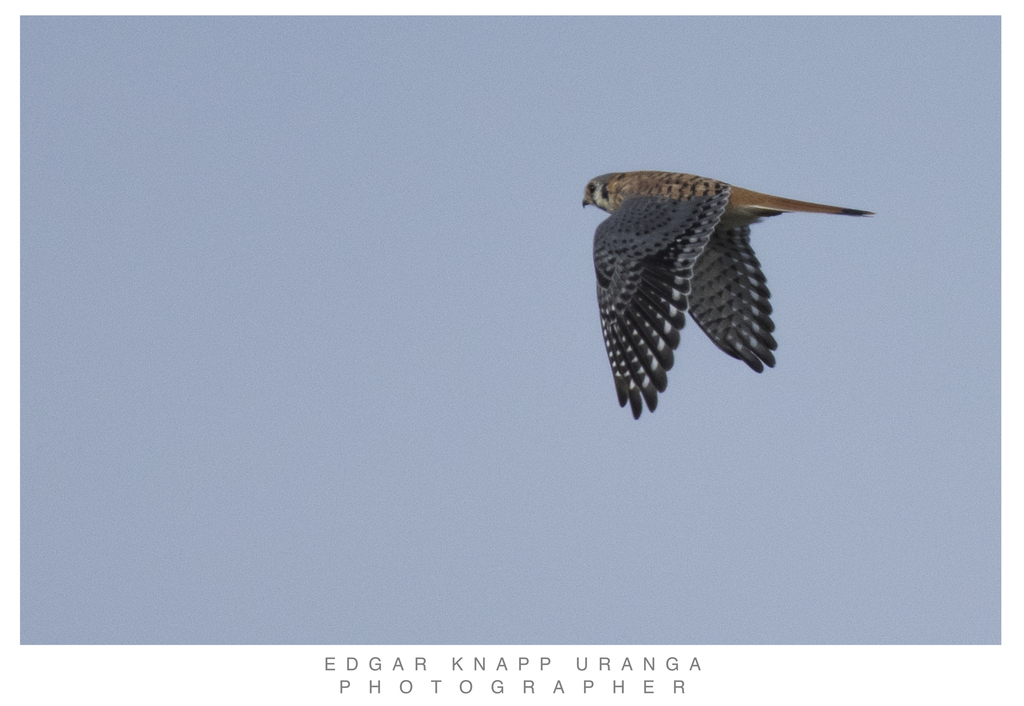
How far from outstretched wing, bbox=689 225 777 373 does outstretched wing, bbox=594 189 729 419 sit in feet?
2.49

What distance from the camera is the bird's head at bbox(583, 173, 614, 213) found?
42.1 feet

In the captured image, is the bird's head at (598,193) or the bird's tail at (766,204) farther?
the bird's head at (598,193)

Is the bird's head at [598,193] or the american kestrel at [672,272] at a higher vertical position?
the bird's head at [598,193]

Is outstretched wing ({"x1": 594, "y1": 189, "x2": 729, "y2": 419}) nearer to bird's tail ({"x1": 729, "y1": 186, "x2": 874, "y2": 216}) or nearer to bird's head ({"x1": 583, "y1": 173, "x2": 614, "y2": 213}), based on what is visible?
bird's tail ({"x1": 729, "y1": 186, "x2": 874, "y2": 216})

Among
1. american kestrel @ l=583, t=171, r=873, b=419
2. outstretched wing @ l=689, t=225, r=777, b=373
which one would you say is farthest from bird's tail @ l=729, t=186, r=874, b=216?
outstretched wing @ l=689, t=225, r=777, b=373

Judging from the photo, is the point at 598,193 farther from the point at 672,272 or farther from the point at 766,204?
the point at 672,272

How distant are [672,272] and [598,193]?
268cm

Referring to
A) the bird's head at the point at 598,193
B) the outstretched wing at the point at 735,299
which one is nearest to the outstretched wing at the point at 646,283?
the outstretched wing at the point at 735,299

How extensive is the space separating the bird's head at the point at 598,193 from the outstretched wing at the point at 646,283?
5.54 feet

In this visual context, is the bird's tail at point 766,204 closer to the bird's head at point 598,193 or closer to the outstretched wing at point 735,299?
the outstretched wing at point 735,299

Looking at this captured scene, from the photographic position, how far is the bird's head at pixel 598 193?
506 inches

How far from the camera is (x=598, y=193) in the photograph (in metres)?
13.0

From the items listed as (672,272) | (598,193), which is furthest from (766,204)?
(598,193)
